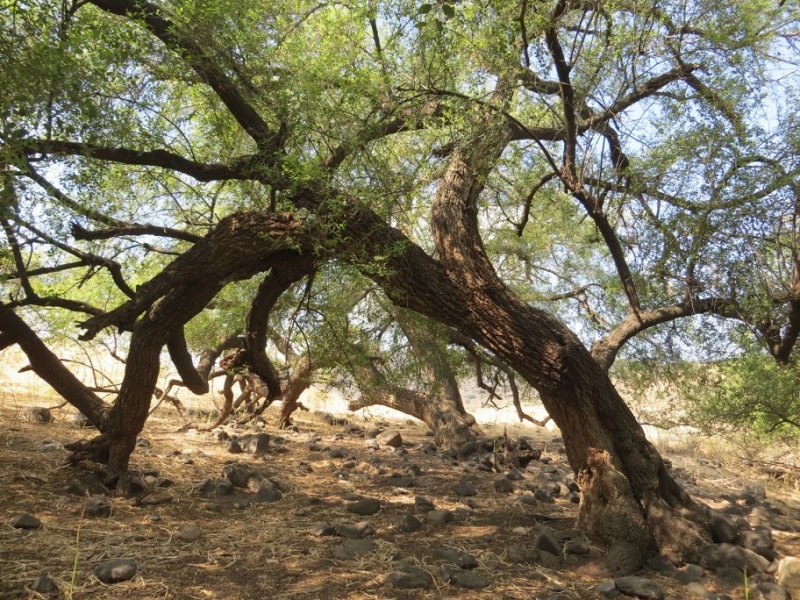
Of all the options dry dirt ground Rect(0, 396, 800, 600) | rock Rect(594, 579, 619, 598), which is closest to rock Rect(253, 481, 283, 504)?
dry dirt ground Rect(0, 396, 800, 600)

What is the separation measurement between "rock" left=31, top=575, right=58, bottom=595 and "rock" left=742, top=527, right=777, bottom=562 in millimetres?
4728

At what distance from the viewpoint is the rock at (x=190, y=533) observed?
4.38 metres

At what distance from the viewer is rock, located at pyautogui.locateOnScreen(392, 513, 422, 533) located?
4941 millimetres

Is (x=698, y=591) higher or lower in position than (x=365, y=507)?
lower

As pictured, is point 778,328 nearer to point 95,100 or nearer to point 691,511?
point 691,511

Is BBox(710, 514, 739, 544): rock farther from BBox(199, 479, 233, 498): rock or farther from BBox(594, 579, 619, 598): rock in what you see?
BBox(199, 479, 233, 498): rock

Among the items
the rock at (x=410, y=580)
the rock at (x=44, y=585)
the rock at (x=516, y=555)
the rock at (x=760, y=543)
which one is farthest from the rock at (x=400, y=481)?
the rock at (x=44, y=585)

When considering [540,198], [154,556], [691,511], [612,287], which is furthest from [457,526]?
[540,198]

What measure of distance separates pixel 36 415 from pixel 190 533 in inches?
220

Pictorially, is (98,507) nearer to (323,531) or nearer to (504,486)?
(323,531)

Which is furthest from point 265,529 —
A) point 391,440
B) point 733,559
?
point 391,440

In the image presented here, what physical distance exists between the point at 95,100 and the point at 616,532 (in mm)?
5102

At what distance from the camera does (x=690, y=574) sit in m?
4.23

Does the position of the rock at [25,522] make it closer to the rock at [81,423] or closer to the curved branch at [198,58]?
the curved branch at [198,58]
